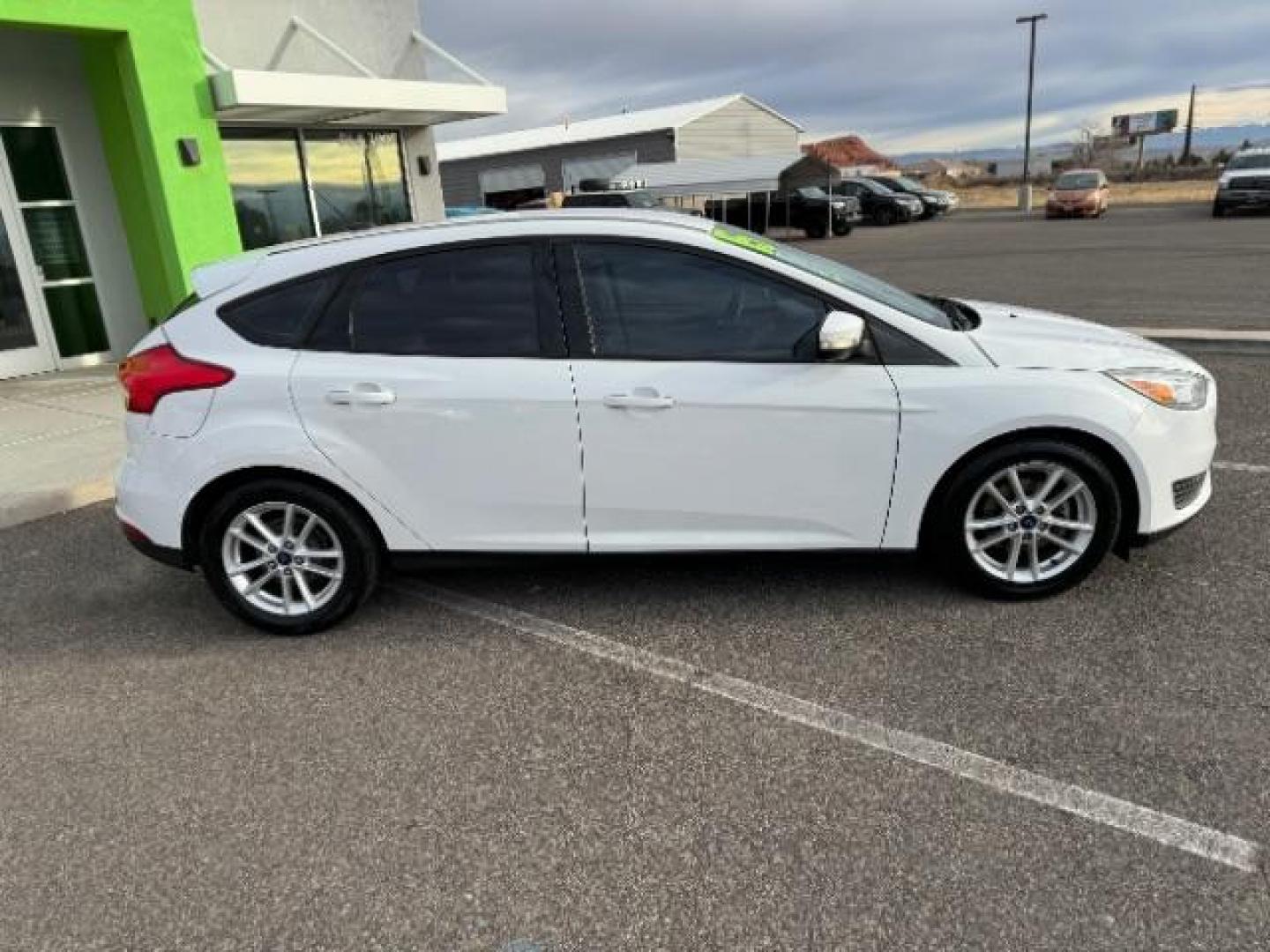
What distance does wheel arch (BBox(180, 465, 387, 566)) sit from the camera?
374cm

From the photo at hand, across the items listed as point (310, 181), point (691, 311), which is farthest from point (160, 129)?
point (691, 311)

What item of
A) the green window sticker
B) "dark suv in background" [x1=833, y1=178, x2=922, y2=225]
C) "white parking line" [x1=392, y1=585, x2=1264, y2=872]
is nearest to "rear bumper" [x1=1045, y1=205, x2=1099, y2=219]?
"dark suv in background" [x1=833, y1=178, x2=922, y2=225]

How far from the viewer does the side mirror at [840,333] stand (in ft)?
11.2

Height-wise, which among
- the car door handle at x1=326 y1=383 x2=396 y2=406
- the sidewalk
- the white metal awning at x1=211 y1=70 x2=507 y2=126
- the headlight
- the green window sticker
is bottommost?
the sidewalk

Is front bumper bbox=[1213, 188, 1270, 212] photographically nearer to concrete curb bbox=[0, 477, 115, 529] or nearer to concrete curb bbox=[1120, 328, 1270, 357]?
concrete curb bbox=[1120, 328, 1270, 357]

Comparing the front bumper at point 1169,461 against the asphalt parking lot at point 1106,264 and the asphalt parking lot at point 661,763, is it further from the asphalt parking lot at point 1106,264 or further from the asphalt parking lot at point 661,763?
the asphalt parking lot at point 1106,264

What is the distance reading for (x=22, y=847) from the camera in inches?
107

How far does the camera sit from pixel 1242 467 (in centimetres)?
514

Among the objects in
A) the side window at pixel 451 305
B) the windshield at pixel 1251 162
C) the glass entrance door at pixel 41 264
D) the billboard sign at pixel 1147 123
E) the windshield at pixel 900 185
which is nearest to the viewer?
the side window at pixel 451 305

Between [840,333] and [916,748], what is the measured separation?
1485mm

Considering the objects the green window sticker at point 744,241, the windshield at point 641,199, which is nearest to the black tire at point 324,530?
the green window sticker at point 744,241

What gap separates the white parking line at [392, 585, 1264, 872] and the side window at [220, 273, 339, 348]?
1.36 metres

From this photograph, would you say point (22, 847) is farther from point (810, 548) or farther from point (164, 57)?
point (164, 57)

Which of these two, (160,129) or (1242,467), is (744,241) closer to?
(1242,467)
